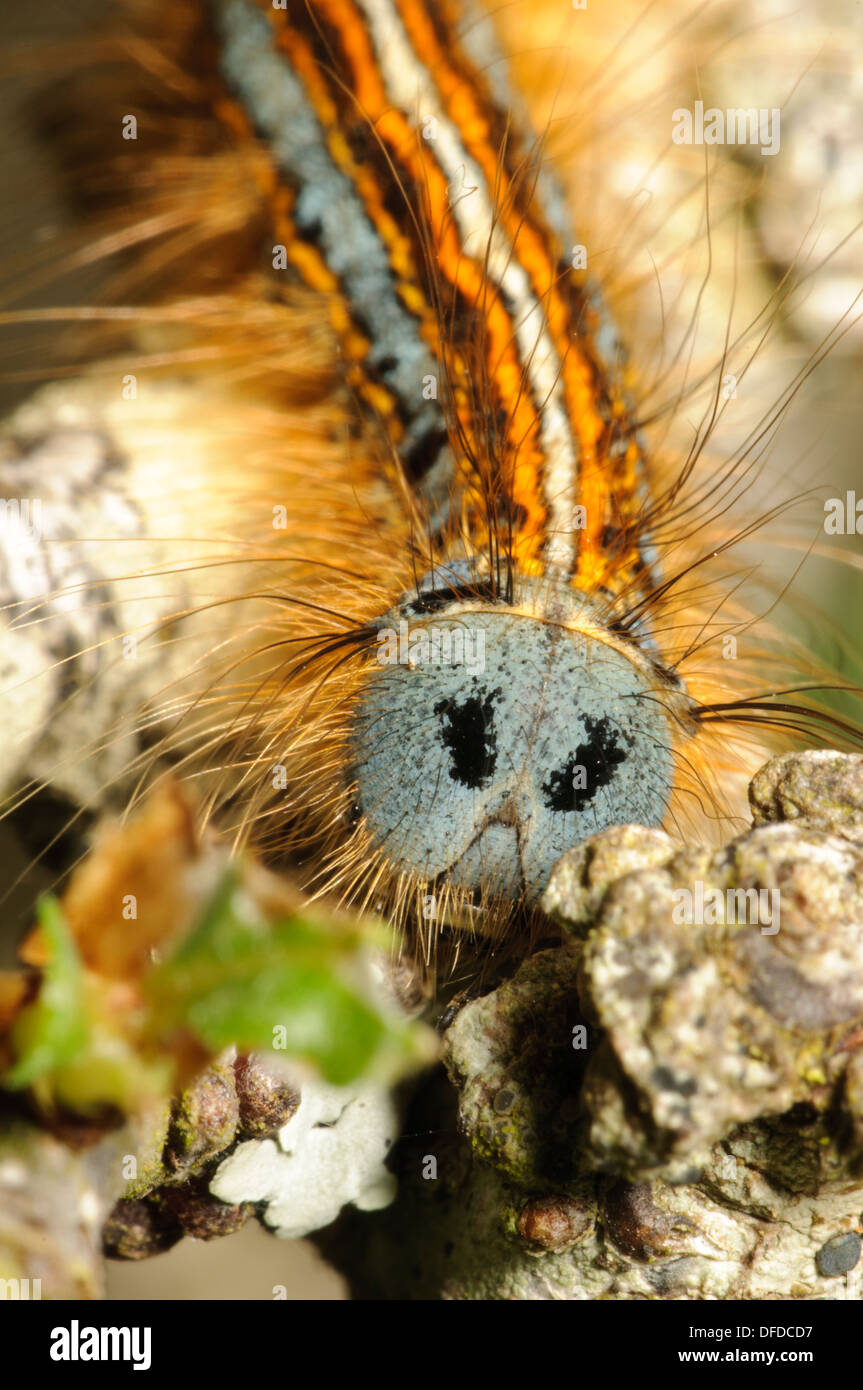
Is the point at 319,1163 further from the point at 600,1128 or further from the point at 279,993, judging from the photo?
the point at 279,993

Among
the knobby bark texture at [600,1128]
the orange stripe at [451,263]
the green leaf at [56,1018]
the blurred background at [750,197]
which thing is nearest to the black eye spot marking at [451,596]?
the orange stripe at [451,263]

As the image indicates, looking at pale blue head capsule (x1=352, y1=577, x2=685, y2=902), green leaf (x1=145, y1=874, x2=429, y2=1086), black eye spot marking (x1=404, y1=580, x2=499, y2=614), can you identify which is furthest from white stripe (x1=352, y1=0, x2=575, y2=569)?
green leaf (x1=145, y1=874, x2=429, y2=1086)

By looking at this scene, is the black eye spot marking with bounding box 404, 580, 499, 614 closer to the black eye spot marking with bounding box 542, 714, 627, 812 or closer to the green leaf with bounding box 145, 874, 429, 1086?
the black eye spot marking with bounding box 542, 714, 627, 812

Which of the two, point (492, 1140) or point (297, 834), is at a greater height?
point (297, 834)

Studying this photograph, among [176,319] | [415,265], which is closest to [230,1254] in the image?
[415,265]

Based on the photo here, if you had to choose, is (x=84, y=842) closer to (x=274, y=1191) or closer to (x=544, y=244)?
(x=274, y=1191)

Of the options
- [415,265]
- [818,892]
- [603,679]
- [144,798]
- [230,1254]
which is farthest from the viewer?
[415,265]

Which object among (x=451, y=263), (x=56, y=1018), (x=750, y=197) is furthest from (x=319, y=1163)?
(x=750, y=197)
